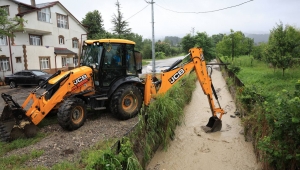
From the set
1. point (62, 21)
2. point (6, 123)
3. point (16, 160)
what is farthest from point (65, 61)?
point (16, 160)

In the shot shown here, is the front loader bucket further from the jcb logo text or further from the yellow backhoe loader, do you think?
the jcb logo text

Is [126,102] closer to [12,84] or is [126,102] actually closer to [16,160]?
[16,160]

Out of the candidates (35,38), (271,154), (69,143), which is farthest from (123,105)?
(35,38)

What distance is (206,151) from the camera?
625 centimetres

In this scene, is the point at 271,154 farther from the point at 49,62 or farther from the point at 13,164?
the point at 49,62

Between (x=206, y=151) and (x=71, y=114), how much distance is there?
4020mm

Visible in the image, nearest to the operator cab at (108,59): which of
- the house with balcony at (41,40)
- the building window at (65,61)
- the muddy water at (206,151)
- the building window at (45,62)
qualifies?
the muddy water at (206,151)

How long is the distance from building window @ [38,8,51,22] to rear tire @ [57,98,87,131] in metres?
20.6

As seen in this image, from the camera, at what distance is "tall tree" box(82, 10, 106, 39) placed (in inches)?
1457

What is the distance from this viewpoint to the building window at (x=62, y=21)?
2466cm

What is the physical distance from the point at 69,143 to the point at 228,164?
414 centimetres

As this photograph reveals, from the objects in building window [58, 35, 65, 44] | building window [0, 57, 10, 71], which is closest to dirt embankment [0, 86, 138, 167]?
building window [0, 57, 10, 71]

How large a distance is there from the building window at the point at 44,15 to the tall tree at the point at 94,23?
12862 mm

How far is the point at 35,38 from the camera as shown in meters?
22.6
